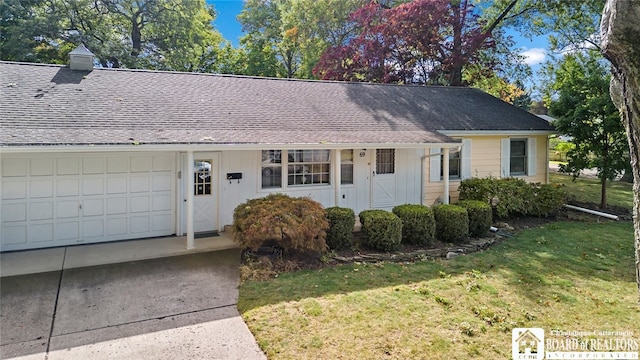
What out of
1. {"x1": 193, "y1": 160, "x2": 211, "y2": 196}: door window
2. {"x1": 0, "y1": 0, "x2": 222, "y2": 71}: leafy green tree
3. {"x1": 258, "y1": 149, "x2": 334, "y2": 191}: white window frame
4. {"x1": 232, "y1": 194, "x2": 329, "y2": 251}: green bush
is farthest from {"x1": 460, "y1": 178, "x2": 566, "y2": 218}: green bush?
{"x1": 0, "y1": 0, "x2": 222, "y2": 71}: leafy green tree

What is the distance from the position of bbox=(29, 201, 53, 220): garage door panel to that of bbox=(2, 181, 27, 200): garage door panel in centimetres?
27

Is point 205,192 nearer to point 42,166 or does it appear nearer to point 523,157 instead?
point 42,166

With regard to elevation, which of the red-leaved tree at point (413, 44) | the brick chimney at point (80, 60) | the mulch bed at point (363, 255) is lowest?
the mulch bed at point (363, 255)

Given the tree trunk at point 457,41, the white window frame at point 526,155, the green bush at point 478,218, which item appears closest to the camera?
the green bush at point 478,218

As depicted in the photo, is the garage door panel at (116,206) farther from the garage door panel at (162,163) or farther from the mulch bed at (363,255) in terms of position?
the mulch bed at (363,255)

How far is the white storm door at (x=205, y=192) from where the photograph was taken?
9.24 meters

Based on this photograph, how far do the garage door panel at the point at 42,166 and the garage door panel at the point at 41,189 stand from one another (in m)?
0.17

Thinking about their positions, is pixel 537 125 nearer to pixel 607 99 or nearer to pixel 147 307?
pixel 607 99

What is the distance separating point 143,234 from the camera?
8.92 m

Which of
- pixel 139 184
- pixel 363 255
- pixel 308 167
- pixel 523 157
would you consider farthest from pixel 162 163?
pixel 523 157

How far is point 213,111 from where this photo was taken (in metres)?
9.86

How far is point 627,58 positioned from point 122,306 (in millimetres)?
6247

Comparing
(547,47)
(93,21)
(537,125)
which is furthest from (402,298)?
(93,21)
